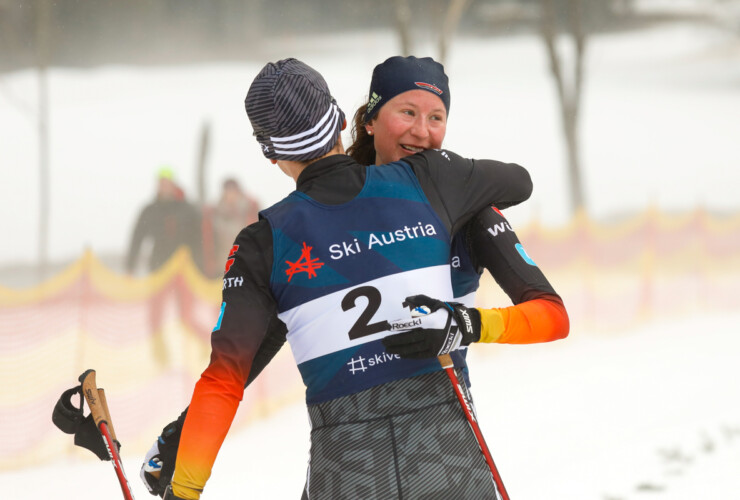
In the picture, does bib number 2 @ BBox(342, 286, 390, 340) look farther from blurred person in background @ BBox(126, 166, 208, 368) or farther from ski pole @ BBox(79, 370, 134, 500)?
blurred person in background @ BBox(126, 166, 208, 368)

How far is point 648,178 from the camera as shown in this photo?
529 inches

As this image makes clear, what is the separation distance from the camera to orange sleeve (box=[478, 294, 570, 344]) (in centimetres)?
162

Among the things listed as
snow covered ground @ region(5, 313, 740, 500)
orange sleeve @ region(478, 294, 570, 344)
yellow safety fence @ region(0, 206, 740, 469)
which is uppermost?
orange sleeve @ region(478, 294, 570, 344)

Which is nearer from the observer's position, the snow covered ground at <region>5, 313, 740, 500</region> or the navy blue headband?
the navy blue headband

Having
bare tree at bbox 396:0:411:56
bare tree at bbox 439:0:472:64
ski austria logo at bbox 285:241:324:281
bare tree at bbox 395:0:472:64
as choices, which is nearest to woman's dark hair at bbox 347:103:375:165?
ski austria logo at bbox 285:241:324:281

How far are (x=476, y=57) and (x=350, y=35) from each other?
7.61ft

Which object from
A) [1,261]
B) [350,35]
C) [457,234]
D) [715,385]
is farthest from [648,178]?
[457,234]

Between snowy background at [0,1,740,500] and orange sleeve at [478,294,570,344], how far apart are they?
318cm

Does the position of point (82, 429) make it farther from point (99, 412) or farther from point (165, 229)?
point (165, 229)

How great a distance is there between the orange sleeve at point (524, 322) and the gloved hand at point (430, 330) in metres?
0.04

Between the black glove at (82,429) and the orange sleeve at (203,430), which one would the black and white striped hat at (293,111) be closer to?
the orange sleeve at (203,430)

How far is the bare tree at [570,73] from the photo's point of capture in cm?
1235

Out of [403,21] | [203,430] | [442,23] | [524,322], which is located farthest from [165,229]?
[524,322]

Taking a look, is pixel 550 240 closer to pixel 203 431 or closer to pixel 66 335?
pixel 66 335
